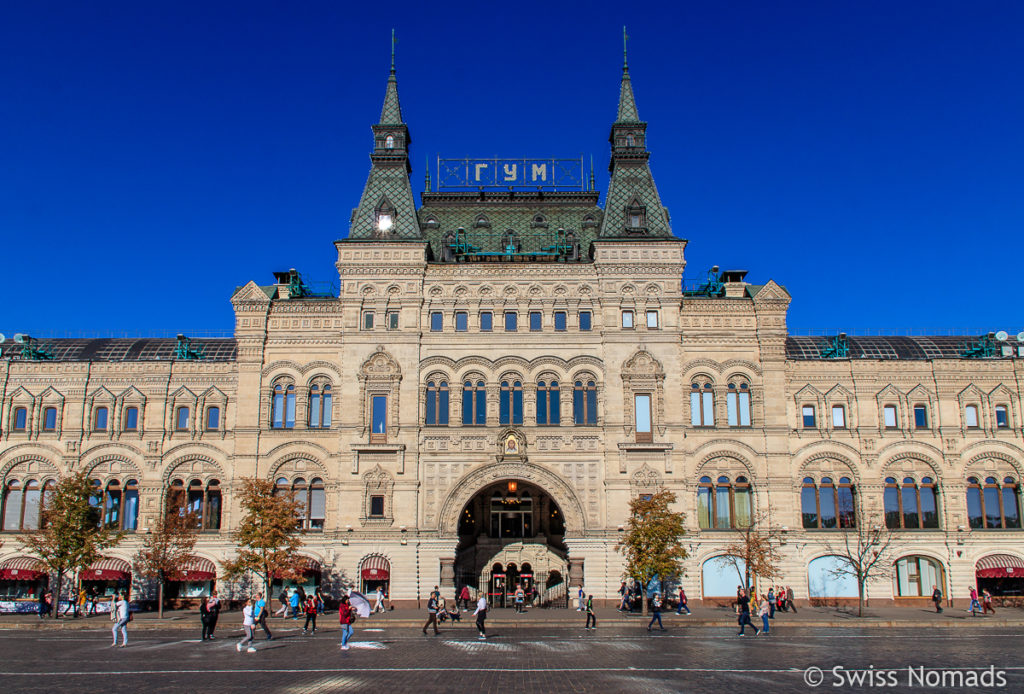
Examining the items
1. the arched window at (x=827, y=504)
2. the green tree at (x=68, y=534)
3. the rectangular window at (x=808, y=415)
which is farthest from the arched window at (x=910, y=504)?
the green tree at (x=68, y=534)

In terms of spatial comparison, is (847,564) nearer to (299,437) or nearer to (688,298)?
(688,298)

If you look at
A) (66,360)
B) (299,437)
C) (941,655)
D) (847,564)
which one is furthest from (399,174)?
(941,655)

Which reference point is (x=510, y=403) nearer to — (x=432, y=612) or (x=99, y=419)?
(x=432, y=612)

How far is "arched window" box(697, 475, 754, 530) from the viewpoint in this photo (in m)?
56.4

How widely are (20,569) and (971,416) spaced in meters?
64.5

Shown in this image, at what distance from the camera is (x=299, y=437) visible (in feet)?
189

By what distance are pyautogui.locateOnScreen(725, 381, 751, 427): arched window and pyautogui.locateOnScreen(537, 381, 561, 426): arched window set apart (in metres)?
11.6

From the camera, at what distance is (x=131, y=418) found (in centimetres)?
5894

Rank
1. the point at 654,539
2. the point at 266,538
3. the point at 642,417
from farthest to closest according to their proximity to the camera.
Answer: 1. the point at 642,417
2. the point at 654,539
3. the point at 266,538

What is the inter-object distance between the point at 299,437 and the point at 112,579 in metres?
15.3

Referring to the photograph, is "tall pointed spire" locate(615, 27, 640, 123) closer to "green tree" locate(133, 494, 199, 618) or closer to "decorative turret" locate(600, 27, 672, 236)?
"decorative turret" locate(600, 27, 672, 236)

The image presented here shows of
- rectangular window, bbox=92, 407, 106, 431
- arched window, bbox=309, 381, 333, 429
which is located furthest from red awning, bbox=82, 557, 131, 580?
arched window, bbox=309, 381, 333, 429

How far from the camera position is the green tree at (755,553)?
5216 centimetres

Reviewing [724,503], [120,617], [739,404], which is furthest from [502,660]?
[739,404]
